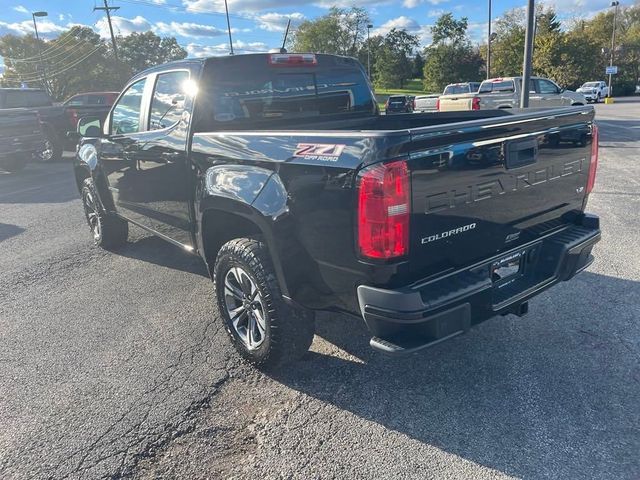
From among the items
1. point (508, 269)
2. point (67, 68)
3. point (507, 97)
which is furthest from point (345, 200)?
point (67, 68)

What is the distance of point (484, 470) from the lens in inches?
94.3

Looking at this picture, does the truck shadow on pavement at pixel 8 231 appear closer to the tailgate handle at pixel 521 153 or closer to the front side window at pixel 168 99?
the front side window at pixel 168 99

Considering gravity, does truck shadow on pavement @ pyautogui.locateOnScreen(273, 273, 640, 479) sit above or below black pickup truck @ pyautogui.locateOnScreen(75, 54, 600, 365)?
below

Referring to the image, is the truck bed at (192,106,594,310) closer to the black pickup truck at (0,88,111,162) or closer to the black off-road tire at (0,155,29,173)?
the black off-road tire at (0,155,29,173)

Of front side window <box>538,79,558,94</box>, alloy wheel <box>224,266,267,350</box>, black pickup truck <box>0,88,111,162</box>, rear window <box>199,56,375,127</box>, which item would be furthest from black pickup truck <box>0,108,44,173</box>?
front side window <box>538,79,558,94</box>

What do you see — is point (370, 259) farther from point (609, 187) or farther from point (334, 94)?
point (609, 187)

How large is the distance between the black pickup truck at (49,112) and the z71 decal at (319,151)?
13.3m

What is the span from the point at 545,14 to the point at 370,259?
5546cm

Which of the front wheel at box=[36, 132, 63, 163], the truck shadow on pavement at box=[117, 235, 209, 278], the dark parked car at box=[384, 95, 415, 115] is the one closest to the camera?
the truck shadow on pavement at box=[117, 235, 209, 278]

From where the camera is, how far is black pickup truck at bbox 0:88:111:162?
1394cm

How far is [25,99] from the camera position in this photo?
47.1ft

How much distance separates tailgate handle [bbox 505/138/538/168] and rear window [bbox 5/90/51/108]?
49.8ft

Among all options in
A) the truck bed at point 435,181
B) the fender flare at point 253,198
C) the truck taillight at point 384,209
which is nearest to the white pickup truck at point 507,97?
the truck bed at point 435,181

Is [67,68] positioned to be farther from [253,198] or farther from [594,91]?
[253,198]
